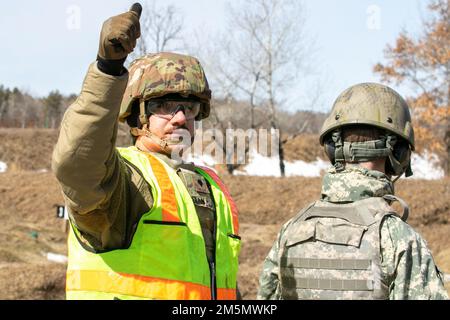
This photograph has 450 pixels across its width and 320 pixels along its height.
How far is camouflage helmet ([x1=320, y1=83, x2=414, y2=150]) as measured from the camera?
4043 mm

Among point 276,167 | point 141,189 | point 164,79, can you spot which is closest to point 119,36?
point 141,189

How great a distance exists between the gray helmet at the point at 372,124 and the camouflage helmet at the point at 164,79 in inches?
30.0

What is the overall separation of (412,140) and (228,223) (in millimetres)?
1085

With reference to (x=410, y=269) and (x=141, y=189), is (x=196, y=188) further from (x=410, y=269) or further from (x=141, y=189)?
(x=410, y=269)

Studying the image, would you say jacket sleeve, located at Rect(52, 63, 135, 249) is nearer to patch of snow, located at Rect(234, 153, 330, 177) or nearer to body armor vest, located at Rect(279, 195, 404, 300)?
body armor vest, located at Rect(279, 195, 404, 300)

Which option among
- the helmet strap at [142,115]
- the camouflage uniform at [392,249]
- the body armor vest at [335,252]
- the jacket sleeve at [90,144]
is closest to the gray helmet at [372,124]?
the camouflage uniform at [392,249]

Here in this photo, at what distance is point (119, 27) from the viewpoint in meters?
3.01

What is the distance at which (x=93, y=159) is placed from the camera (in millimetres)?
3160

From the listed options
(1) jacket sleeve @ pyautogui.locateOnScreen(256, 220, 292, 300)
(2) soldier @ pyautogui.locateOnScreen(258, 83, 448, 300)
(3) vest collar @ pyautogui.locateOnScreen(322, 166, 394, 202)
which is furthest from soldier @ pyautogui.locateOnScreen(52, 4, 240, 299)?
(3) vest collar @ pyautogui.locateOnScreen(322, 166, 394, 202)

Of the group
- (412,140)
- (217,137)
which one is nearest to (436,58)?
(217,137)

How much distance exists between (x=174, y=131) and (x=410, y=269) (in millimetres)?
1506

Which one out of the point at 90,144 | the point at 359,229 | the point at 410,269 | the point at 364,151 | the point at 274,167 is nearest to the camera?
the point at 90,144

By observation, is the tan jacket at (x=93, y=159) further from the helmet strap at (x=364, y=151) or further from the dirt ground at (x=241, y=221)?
the dirt ground at (x=241, y=221)
